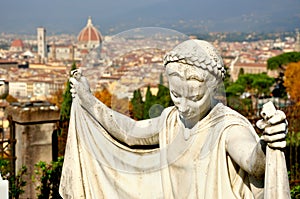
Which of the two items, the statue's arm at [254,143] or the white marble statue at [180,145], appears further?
the white marble statue at [180,145]

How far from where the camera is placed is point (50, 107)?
6.02 metres

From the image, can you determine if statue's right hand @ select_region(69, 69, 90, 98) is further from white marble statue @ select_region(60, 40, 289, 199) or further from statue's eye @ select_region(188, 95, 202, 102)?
statue's eye @ select_region(188, 95, 202, 102)

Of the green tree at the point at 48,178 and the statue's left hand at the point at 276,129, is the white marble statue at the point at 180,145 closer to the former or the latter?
the statue's left hand at the point at 276,129

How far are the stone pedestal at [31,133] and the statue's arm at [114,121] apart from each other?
265cm

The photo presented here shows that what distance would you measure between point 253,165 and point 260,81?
135ft

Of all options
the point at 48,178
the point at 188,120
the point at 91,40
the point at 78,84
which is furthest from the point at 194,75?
the point at 91,40

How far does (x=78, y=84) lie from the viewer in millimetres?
3307

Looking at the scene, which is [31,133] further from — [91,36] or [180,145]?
[91,36]

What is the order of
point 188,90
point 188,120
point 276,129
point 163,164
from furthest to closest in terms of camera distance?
1. point 163,164
2. point 188,120
3. point 188,90
4. point 276,129

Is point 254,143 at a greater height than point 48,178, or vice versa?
point 254,143

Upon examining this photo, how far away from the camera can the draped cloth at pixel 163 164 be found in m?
2.84

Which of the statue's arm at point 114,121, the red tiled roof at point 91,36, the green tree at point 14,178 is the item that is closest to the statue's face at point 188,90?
the statue's arm at point 114,121

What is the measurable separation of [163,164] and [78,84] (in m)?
0.64

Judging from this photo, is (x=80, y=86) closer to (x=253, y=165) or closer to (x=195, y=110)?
(x=195, y=110)
